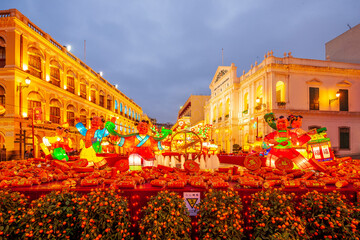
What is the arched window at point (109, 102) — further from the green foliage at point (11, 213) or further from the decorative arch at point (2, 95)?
the green foliage at point (11, 213)

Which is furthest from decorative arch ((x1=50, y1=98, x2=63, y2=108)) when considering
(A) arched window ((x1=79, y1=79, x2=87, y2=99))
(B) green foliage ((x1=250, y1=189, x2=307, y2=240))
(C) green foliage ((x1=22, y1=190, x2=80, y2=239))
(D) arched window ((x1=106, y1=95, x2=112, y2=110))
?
(B) green foliage ((x1=250, y1=189, x2=307, y2=240))

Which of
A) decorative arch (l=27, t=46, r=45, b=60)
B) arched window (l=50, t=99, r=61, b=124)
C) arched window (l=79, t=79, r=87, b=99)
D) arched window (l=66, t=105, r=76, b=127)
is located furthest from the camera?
arched window (l=79, t=79, r=87, b=99)

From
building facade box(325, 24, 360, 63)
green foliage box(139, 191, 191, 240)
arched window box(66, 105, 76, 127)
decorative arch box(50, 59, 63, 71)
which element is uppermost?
building facade box(325, 24, 360, 63)

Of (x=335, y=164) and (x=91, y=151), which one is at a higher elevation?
(x=91, y=151)

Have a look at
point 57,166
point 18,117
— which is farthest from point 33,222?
point 18,117

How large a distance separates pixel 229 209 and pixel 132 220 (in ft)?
5.93

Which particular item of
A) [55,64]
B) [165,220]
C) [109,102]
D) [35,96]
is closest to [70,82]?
[55,64]

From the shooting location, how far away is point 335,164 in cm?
729

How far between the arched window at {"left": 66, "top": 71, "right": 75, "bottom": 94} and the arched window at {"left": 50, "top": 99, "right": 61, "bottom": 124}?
300cm

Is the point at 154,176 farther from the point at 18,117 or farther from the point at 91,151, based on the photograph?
the point at 18,117

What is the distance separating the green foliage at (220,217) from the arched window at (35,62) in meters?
21.5

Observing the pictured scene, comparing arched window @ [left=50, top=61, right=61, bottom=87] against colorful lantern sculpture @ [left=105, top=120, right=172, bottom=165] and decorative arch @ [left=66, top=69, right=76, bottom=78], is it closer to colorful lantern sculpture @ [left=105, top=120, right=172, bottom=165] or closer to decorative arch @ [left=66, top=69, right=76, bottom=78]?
decorative arch @ [left=66, top=69, right=76, bottom=78]

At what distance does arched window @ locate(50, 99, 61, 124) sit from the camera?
21.5 metres

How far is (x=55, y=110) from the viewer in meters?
22.1
